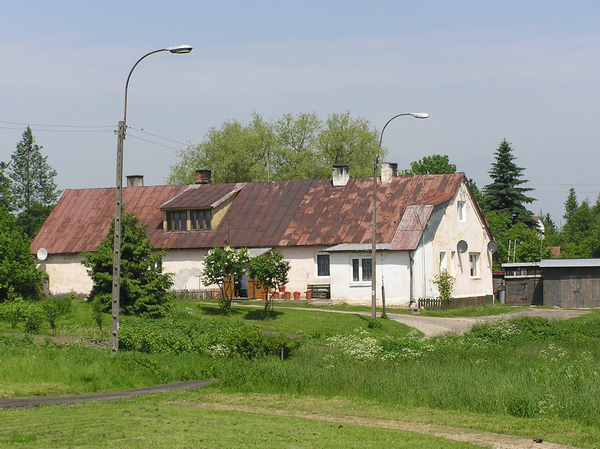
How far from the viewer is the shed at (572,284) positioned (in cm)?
4228

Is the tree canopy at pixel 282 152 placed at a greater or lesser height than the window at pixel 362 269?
greater

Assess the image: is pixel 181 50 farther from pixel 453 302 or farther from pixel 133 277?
pixel 453 302

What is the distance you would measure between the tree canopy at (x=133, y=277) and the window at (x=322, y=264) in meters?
11.3

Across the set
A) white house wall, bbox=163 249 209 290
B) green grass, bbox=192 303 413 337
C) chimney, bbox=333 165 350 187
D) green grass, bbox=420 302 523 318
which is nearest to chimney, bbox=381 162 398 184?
chimney, bbox=333 165 350 187

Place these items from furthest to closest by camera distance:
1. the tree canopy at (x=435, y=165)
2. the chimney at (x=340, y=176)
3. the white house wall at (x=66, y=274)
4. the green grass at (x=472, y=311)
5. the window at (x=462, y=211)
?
the tree canopy at (x=435, y=165) → the chimney at (x=340, y=176) → the white house wall at (x=66, y=274) → the window at (x=462, y=211) → the green grass at (x=472, y=311)

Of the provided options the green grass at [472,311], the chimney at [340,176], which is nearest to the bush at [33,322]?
the green grass at [472,311]

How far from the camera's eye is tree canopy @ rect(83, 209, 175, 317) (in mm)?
30781

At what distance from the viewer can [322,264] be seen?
137 ft

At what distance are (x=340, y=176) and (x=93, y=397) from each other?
30.2 meters

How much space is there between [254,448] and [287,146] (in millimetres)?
67207

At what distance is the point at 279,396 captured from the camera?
54.7ft

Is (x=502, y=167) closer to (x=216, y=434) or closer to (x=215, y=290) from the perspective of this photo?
(x=215, y=290)

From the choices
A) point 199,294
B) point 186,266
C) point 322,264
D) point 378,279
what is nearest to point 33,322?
point 199,294

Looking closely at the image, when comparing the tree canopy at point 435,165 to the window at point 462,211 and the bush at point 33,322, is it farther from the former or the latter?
the bush at point 33,322
